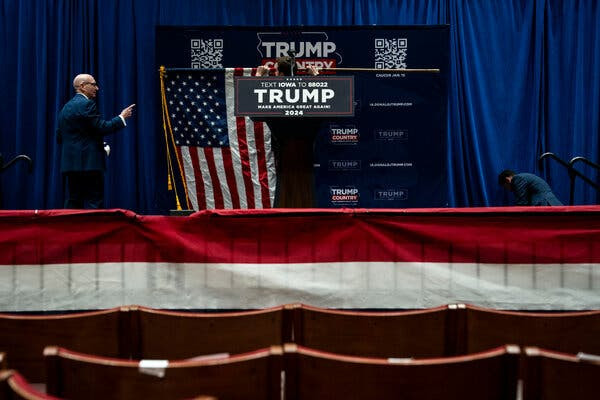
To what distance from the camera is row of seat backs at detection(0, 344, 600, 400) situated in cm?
144

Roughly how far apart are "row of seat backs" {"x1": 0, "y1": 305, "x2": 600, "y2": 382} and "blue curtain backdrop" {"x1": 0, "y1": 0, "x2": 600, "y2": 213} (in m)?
5.17

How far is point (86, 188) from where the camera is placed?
521cm

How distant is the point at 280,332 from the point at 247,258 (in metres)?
0.76

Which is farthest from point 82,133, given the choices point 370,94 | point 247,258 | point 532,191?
point 532,191

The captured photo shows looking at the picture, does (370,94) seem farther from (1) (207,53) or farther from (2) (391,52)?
(1) (207,53)

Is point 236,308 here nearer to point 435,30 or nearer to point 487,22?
point 435,30

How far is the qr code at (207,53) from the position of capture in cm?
669

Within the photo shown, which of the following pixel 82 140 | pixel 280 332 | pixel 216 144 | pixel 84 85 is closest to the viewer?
pixel 280 332

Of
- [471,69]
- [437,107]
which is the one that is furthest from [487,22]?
[437,107]

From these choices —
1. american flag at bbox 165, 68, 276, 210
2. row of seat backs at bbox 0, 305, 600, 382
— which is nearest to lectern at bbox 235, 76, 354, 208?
row of seat backs at bbox 0, 305, 600, 382

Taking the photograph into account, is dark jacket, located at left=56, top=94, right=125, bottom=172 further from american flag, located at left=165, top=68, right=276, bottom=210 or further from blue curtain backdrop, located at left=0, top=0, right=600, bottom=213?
blue curtain backdrop, located at left=0, top=0, right=600, bottom=213

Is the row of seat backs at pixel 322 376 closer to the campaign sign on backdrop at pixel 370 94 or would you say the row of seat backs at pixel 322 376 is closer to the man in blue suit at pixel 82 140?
the man in blue suit at pixel 82 140

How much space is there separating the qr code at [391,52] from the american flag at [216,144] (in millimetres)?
1611

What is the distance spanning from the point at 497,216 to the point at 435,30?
452 centimetres
